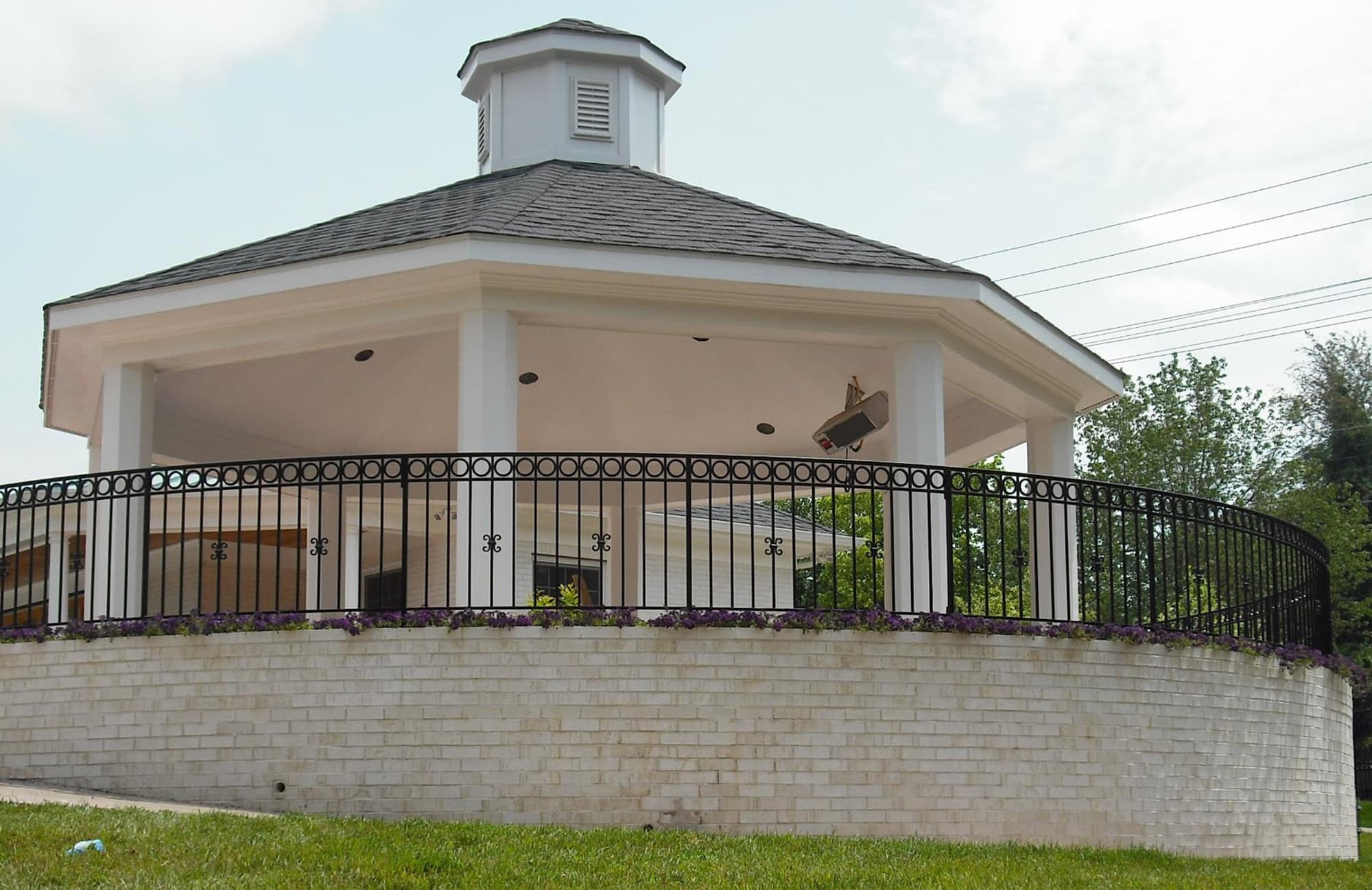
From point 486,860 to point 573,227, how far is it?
232 inches

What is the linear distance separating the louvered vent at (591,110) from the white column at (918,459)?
4.87 metres

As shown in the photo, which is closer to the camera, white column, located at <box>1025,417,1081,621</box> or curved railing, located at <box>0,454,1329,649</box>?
curved railing, located at <box>0,454,1329,649</box>

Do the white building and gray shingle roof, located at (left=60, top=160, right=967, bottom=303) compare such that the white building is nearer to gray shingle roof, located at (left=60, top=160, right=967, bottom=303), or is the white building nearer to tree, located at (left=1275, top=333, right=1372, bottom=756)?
gray shingle roof, located at (left=60, top=160, right=967, bottom=303)

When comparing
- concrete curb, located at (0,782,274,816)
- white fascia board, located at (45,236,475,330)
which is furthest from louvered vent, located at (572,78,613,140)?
concrete curb, located at (0,782,274,816)

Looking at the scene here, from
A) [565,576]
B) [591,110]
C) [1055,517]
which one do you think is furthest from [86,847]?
[565,576]

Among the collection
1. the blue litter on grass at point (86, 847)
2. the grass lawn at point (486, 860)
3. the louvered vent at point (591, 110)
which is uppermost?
the louvered vent at point (591, 110)

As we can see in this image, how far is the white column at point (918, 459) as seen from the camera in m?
13.0

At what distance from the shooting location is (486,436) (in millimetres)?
12305

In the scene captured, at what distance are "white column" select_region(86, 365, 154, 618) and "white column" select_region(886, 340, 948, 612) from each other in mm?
6219

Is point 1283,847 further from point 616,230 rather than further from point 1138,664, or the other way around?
point 616,230

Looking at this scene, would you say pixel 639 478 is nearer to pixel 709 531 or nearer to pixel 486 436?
pixel 486 436

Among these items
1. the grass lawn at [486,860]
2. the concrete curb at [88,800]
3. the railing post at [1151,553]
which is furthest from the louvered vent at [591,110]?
the grass lawn at [486,860]

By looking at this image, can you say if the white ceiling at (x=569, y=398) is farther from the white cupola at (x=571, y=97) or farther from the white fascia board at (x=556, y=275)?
the white cupola at (x=571, y=97)

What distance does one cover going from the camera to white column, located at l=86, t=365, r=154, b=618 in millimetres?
13664
